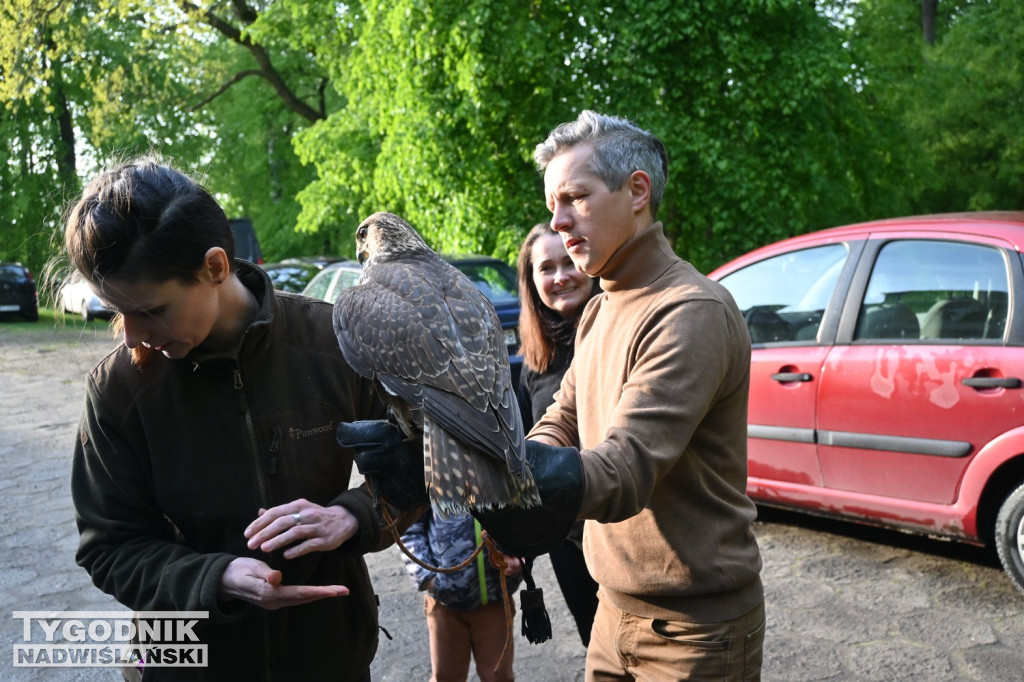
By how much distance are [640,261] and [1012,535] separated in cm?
344

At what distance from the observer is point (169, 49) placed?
2195 centimetres

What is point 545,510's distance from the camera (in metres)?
1.66

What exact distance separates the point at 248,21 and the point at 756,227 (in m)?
14.8

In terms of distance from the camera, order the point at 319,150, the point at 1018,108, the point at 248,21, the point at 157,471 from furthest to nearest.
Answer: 1. the point at 248,21
2. the point at 1018,108
3. the point at 319,150
4. the point at 157,471

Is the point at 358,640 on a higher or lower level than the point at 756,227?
lower

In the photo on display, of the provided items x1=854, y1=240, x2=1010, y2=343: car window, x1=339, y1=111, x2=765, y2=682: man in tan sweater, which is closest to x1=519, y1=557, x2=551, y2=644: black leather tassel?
x1=339, y1=111, x2=765, y2=682: man in tan sweater

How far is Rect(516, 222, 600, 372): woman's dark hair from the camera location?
3.65 m

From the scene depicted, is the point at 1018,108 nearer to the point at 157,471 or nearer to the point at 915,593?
the point at 915,593

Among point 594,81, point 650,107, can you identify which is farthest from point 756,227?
point 594,81

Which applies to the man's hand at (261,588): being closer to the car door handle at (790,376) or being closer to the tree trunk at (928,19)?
the car door handle at (790,376)

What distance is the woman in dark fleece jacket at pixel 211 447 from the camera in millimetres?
1890

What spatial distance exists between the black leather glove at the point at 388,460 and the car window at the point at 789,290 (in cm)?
399

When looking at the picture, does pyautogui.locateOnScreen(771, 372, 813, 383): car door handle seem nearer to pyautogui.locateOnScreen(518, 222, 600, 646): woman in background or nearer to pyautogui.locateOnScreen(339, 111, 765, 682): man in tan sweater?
pyautogui.locateOnScreen(518, 222, 600, 646): woman in background

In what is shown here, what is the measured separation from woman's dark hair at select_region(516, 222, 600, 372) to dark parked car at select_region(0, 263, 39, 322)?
84.3 ft
